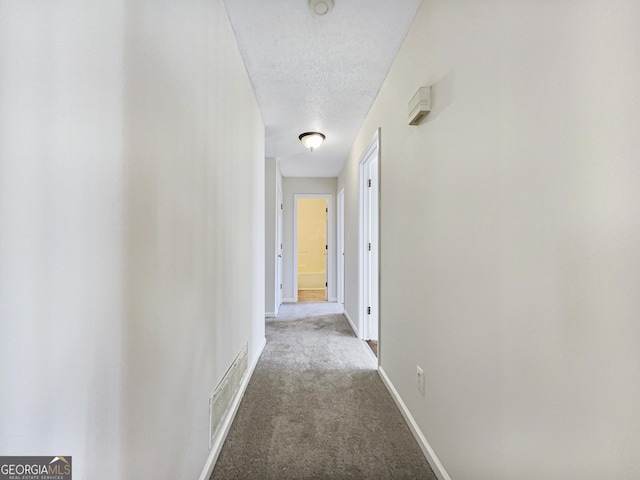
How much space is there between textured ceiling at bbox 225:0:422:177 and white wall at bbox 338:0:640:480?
0.34 metres

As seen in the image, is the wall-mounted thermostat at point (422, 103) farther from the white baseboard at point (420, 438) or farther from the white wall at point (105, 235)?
the white baseboard at point (420, 438)

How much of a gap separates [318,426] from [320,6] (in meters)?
2.33

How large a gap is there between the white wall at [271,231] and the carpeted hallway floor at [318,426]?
156cm

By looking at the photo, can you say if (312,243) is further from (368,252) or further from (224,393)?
(224,393)

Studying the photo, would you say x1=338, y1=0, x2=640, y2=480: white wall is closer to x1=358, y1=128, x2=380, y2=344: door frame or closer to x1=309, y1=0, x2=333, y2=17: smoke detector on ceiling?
x1=309, y1=0, x2=333, y2=17: smoke detector on ceiling

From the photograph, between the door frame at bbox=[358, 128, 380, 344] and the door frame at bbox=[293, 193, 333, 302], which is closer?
the door frame at bbox=[358, 128, 380, 344]

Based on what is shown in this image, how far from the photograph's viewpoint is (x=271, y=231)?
4.46 m

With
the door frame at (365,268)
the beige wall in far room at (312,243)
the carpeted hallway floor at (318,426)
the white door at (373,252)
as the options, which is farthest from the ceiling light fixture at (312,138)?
the beige wall in far room at (312,243)

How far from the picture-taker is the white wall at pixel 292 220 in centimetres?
564

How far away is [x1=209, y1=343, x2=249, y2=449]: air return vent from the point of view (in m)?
1.44

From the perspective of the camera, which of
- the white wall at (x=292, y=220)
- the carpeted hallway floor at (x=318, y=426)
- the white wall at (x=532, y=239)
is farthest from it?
the white wall at (x=292, y=220)

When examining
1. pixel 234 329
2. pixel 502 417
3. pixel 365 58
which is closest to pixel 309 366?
pixel 234 329

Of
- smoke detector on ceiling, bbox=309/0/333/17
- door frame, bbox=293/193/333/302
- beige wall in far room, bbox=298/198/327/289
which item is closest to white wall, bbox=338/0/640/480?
smoke detector on ceiling, bbox=309/0/333/17

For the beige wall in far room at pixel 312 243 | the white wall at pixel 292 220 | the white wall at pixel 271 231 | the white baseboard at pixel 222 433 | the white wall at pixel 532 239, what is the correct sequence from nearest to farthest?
the white wall at pixel 532 239 < the white baseboard at pixel 222 433 < the white wall at pixel 271 231 < the white wall at pixel 292 220 < the beige wall in far room at pixel 312 243
